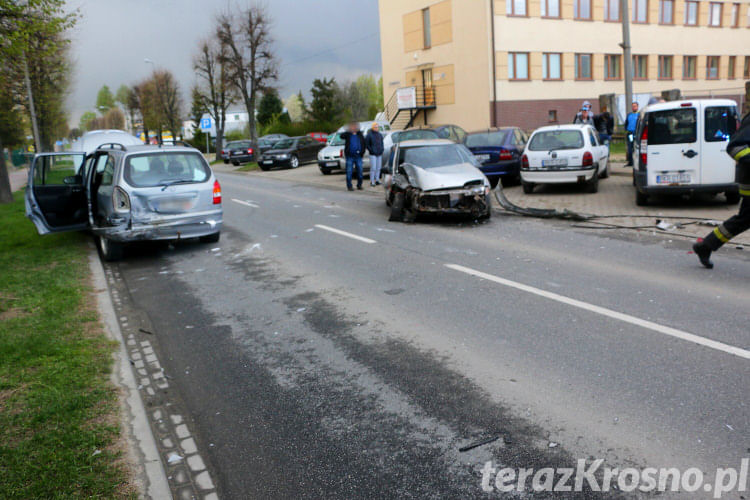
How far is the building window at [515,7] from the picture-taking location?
34309 millimetres

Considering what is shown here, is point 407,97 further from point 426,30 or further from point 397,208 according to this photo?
point 397,208

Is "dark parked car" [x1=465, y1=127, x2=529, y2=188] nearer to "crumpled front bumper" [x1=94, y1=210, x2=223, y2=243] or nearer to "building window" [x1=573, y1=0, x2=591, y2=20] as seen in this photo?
"crumpled front bumper" [x1=94, y1=210, x2=223, y2=243]

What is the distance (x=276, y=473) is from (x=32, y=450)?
150cm

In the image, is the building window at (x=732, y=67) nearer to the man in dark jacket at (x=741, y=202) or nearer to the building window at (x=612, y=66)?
the building window at (x=612, y=66)

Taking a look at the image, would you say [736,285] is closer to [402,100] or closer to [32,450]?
[32,450]

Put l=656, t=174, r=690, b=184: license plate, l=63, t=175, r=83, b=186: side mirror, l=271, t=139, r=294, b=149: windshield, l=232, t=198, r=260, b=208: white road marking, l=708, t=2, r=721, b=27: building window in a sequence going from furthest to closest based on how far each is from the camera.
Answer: l=708, t=2, r=721, b=27: building window, l=271, t=139, r=294, b=149: windshield, l=232, t=198, r=260, b=208: white road marking, l=656, t=174, r=690, b=184: license plate, l=63, t=175, r=83, b=186: side mirror

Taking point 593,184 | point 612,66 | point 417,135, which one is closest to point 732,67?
point 612,66

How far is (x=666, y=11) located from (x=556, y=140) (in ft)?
105

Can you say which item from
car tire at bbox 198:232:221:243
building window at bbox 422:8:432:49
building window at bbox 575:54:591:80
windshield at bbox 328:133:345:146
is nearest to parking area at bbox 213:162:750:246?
car tire at bbox 198:232:221:243

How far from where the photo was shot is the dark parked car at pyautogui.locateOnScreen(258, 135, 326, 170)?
3291 centimetres

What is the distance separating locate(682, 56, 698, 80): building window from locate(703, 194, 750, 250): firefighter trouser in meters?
40.4

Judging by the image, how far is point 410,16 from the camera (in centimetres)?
3872

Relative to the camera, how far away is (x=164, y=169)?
10.4 m

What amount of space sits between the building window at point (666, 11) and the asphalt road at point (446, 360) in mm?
37164
